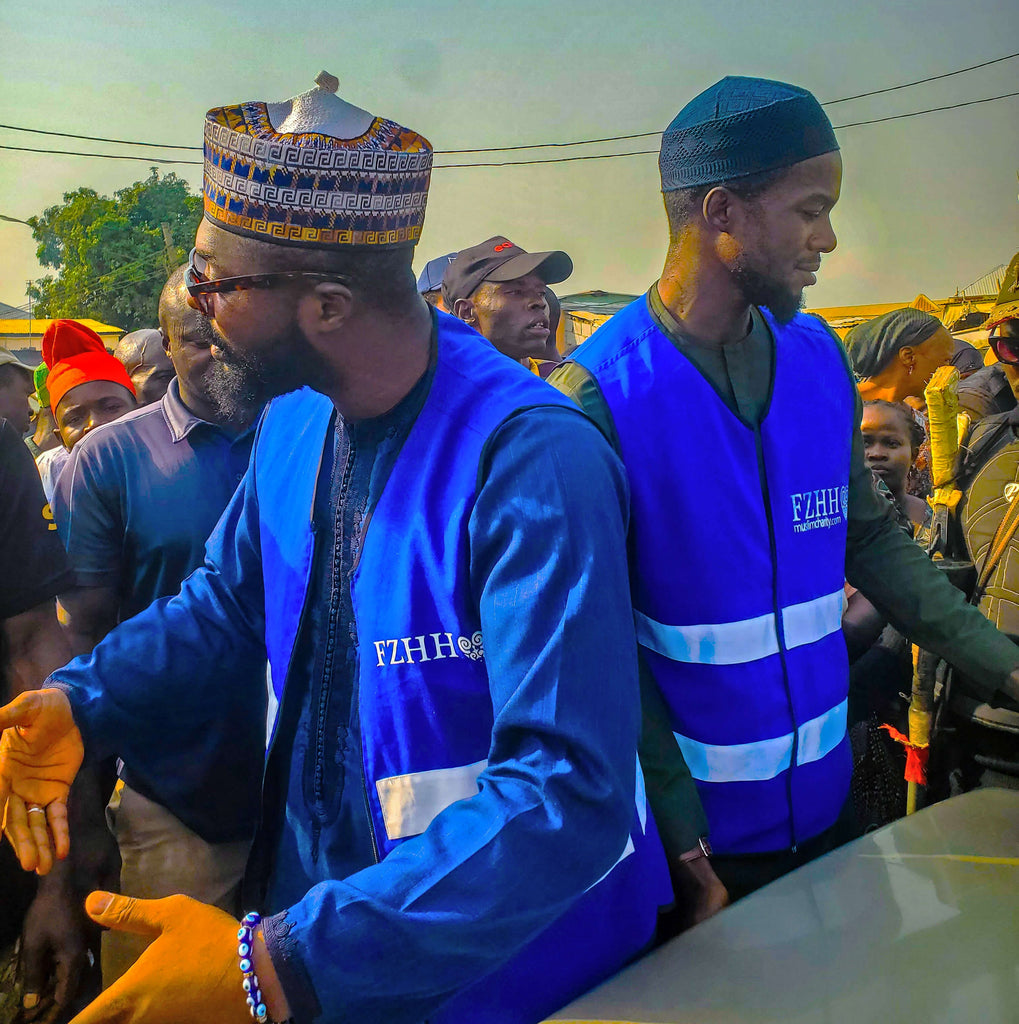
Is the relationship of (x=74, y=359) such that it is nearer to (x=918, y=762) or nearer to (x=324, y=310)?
(x=324, y=310)

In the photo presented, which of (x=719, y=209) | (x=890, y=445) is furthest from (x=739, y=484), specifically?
(x=890, y=445)

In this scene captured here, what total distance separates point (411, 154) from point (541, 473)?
0.55 meters

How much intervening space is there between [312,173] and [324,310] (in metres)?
0.19

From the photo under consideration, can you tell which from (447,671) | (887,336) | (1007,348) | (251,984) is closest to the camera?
(251,984)

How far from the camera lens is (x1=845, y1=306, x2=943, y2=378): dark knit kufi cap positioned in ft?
12.1

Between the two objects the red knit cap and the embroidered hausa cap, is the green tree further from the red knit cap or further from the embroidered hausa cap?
the embroidered hausa cap

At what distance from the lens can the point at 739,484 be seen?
172 centimetres

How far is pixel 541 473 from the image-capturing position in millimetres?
1159

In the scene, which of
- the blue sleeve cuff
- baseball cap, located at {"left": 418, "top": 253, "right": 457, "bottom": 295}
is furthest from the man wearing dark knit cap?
baseball cap, located at {"left": 418, "top": 253, "right": 457, "bottom": 295}

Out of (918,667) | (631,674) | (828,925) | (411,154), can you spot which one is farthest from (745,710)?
(918,667)

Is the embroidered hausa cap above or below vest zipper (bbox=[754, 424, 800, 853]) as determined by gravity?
above

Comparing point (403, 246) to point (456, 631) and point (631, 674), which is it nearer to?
point (456, 631)

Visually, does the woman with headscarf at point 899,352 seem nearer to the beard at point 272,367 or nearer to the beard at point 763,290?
the beard at point 763,290

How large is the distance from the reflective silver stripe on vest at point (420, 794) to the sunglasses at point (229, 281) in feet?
2.30
